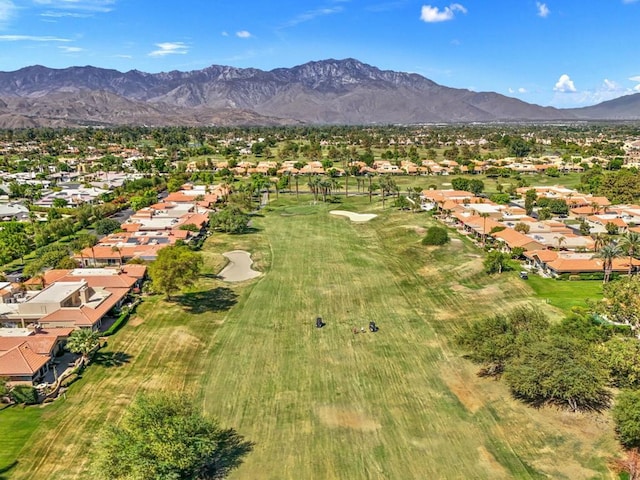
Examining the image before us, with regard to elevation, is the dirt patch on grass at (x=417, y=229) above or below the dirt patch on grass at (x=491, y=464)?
above

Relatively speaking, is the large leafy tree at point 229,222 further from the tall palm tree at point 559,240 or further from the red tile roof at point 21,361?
the tall palm tree at point 559,240

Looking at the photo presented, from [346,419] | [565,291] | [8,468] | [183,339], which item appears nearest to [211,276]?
[183,339]

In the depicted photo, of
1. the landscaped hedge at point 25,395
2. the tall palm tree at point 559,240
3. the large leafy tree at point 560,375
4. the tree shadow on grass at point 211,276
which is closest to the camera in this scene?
the large leafy tree at point 560,375

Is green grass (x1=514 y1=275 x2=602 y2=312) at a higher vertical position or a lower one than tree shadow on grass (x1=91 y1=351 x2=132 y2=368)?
higher

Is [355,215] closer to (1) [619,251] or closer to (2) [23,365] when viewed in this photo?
(1) [619,251]

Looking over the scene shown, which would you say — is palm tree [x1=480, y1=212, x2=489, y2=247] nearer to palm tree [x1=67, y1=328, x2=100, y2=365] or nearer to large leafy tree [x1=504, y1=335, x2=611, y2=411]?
large leafy tree [x1=504, y1=335, x2=611, y2=411]

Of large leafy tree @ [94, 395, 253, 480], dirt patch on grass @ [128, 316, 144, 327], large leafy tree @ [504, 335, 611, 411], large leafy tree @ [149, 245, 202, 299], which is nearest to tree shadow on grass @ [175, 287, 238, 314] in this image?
large leafy tree @ [149, 245, 202, 299]

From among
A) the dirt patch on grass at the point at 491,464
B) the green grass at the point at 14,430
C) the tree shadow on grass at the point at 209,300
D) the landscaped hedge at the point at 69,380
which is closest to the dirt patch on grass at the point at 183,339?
the tree shadow on grass at the point at 209,300
